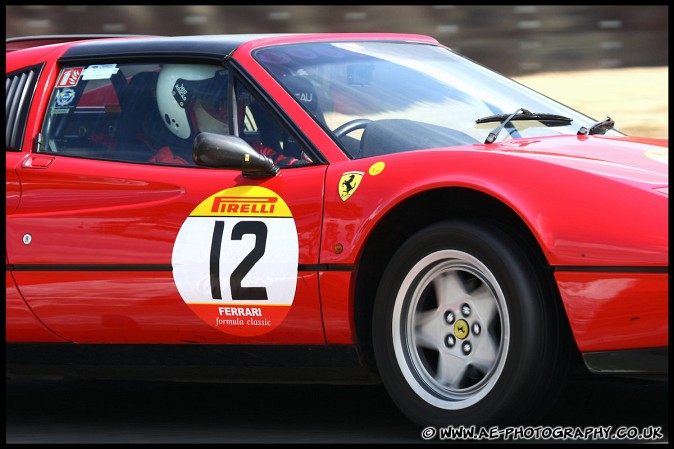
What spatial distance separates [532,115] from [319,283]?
1.25 meters

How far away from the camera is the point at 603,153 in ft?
15.7

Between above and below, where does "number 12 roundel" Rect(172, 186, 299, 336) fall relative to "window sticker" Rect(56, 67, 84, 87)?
below

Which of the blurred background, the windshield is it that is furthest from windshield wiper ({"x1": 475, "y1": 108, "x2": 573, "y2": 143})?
the blurred background

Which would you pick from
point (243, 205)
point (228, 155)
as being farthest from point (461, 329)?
point (228, 155)

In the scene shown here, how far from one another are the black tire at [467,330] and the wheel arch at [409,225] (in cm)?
10

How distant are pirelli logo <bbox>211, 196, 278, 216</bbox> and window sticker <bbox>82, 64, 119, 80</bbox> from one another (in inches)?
38.9

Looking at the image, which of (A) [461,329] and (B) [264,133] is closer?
(A) [461,329]

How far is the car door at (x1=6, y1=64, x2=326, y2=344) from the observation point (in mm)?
4840

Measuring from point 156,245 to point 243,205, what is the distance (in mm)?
362

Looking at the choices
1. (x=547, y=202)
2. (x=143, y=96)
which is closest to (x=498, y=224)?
(x=547, y=202)

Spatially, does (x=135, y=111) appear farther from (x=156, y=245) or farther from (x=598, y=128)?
(x=598, y=128)

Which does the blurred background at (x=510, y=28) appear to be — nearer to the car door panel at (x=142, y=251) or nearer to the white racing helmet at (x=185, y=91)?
the white racing helmet at (x=185, y=91)

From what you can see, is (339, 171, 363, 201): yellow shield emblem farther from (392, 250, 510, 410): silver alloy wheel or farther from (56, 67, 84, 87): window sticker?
(56, 67, 84, 87): window sticker

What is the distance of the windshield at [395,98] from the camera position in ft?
16.8
